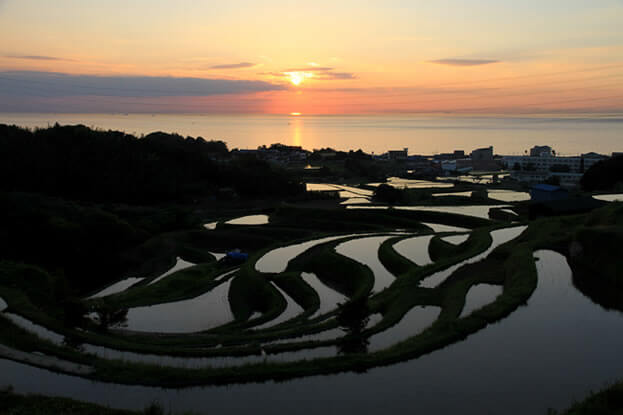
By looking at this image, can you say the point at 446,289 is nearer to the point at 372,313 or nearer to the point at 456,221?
the point at 372,313

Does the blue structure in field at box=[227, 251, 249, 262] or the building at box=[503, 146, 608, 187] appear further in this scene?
the building at box=[503, 146, 608, 187]

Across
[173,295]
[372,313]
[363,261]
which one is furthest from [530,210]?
[173,295]

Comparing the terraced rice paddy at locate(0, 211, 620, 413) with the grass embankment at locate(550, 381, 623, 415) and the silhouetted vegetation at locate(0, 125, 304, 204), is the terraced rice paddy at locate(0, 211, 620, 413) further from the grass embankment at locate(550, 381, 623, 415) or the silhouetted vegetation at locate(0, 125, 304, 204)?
the silhouetted vegetation at locate(0, 125, 304, 204)

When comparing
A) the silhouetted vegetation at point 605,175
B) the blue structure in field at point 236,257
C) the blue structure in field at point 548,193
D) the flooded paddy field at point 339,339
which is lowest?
Result: the blue structure in field at point 236,257

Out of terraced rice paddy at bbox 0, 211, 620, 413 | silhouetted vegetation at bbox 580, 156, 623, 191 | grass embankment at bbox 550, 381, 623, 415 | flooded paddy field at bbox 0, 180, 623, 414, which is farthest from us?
silhouetted vegetation at bbox 580, 156, 623, 191

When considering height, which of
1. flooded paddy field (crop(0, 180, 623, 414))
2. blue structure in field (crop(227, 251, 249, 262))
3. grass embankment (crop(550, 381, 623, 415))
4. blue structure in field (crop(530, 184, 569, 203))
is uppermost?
blue structure in field (crop(530, 184, 569, 203))

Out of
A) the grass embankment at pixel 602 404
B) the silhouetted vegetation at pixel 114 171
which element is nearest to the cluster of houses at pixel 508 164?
the silhouetted vegetation at pixel 114 171

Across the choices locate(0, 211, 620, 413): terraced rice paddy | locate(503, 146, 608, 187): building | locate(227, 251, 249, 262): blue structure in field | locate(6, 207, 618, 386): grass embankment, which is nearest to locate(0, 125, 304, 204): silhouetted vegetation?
locate(227, 251, 249, 262): blue structure in field

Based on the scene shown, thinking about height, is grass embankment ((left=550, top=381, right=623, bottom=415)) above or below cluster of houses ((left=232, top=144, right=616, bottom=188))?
below

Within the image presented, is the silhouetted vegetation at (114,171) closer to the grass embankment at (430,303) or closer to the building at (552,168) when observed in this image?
the grass embankment at (430,303)
